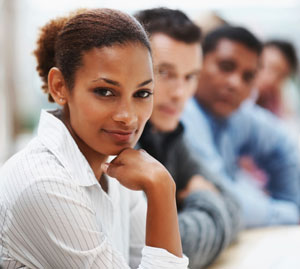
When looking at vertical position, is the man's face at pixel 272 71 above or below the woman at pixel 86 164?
below

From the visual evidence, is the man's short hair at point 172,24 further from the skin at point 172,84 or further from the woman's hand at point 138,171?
the woman's hand at point 138,171

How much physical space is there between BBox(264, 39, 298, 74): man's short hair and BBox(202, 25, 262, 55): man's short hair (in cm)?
58

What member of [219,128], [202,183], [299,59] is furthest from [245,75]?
[299,59]

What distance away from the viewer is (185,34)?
1.36 m

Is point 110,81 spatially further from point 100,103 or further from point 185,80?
point 185,80

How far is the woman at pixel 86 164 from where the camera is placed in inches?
26.5

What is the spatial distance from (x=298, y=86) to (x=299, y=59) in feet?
0.46

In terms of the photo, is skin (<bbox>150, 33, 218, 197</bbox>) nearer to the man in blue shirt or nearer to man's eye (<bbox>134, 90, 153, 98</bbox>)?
the man in blue shirt

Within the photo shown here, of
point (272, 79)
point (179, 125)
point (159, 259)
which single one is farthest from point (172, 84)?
point (272, 79)

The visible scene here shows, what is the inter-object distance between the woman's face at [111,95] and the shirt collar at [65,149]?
22mm

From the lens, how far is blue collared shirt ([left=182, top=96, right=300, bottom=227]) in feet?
5.34

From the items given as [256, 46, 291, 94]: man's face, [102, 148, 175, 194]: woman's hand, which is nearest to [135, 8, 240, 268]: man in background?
[102, 148, 175, 194]: woman's hand

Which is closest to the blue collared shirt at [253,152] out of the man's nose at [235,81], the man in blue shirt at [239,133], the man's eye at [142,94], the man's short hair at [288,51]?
the man in blue shirt at [239,133]

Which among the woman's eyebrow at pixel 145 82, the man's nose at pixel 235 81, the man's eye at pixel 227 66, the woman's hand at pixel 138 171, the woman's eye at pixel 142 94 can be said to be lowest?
the man's nose at pixel 235 81
